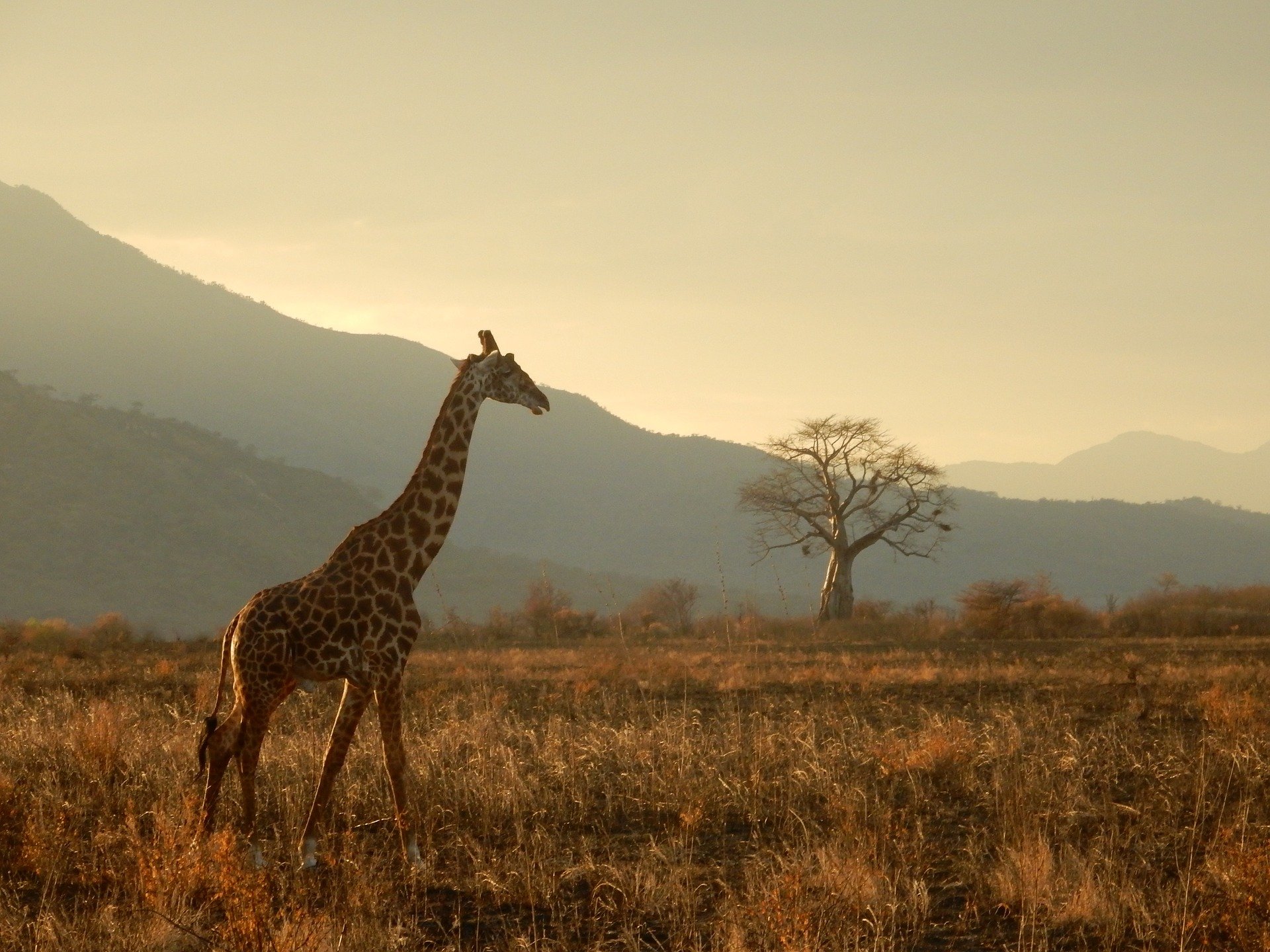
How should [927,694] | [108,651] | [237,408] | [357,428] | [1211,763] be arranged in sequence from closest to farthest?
→ [1211,763], [927,694], [108,651], [237,408], [357,428]

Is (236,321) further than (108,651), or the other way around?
(236,321)

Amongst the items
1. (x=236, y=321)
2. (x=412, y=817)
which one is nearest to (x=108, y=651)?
(x=412, y=817)

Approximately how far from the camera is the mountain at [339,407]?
13438 cm

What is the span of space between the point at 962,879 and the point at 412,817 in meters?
3.93

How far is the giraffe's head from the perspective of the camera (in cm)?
833

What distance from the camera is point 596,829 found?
850cm

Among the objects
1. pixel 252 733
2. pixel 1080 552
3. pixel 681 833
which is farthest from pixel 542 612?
pixel 1080 552

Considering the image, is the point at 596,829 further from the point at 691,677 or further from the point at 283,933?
the point at 691,677

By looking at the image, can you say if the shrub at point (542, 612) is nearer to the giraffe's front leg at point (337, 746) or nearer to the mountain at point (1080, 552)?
the giraffe's front leg at point (337, 746)

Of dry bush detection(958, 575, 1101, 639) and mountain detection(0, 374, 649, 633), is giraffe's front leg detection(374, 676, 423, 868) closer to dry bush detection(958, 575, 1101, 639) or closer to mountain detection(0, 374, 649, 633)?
dry bush detection(958, 575, 1101, 639)

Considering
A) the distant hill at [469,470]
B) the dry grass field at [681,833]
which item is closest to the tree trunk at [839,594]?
the dry grass field at [681,833]

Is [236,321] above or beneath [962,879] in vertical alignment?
above

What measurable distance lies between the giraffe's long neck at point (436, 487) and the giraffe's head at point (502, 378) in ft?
0.28

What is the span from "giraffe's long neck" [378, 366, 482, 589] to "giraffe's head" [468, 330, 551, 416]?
9 centimetres
